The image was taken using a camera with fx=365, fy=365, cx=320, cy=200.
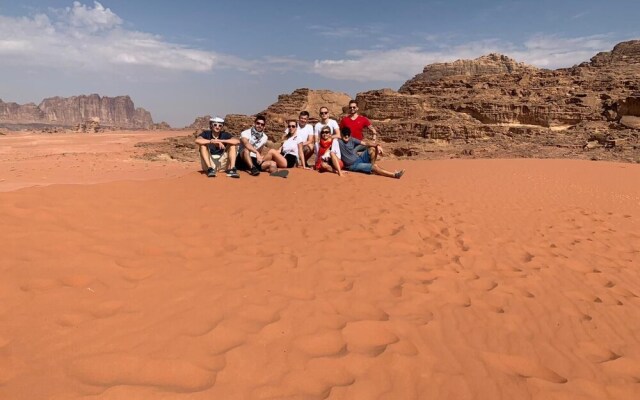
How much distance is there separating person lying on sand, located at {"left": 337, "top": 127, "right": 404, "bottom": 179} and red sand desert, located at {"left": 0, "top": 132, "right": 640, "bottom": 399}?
2799 mm

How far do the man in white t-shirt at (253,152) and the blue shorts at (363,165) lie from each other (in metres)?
Result: 1.76

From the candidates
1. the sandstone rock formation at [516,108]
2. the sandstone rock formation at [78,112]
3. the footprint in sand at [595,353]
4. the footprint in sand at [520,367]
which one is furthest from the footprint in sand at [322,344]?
the sandstone rock formation at [78,112]

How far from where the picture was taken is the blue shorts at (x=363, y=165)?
8.05 meters

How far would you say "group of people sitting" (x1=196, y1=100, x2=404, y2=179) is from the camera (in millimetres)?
6781

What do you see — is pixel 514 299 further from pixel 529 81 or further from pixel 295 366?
pixel 529 81

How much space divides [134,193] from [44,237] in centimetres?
164

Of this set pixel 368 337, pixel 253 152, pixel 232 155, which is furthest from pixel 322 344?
pixel 253 152

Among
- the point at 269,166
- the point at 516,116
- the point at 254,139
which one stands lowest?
the point at 269,166

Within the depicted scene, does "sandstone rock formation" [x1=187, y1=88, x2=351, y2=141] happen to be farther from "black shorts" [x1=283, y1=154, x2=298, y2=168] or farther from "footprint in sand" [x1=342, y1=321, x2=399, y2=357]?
"footprint in sand" [x1=342, y1=321, x2=399, y2=357]

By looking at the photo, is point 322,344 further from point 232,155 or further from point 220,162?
point 220,162

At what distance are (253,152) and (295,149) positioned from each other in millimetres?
1207

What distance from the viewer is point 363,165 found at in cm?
806

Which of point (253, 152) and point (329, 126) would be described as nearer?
point (253, 152)

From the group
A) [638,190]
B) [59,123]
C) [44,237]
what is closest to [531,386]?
[44,237]
